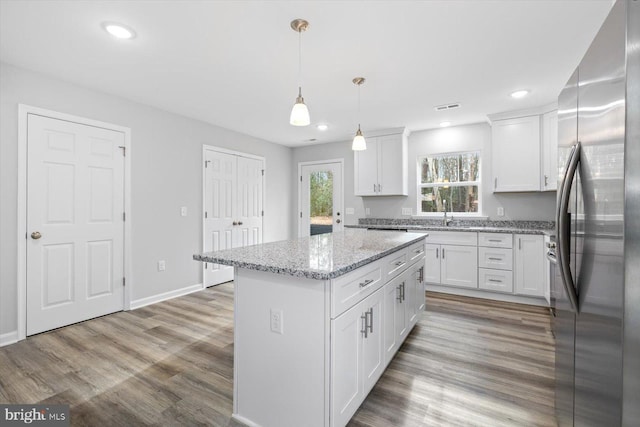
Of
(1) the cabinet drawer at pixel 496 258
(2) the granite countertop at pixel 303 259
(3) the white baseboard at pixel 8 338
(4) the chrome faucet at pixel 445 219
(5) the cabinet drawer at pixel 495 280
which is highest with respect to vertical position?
(4) the chrome faucet at pixel 445 219

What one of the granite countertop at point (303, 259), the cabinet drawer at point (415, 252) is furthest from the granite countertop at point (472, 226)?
the granite countertop at point (303, 259)

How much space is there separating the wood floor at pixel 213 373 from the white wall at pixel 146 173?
68 centimetres

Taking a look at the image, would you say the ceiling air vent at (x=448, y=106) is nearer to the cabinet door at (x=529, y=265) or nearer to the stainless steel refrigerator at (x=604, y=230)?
the cabinet door at (x=529, y=265)

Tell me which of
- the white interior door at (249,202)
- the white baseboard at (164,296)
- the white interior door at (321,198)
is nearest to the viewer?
the white baseboard at (164,296)

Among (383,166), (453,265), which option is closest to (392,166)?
(383,166)

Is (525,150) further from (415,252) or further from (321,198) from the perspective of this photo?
(321,198)

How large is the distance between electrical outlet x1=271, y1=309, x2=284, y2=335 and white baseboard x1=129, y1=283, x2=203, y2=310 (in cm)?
280

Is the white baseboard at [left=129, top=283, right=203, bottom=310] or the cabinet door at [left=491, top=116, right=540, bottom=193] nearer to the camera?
the white baseboard at [left=129, top=283, right=203, bottom=310]

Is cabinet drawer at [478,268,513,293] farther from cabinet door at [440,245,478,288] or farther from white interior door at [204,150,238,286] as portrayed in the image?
white interior door at [204,150,238,286]

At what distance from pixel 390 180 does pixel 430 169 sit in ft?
2.31

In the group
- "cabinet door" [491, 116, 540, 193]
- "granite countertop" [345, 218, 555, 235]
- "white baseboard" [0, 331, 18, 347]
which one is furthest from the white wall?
"cabinet door" [491, 116, 540, 193]

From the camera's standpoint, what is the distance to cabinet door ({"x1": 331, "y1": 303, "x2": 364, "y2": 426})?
1448 millimetres

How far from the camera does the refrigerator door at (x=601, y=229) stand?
2.74 feet

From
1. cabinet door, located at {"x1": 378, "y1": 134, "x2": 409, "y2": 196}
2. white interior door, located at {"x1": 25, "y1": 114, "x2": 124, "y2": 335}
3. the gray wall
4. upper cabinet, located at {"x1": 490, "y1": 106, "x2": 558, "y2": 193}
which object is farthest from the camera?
cabinet door, located at {"x1": 378, "y1": 134, "x2": 409, "y2": 196}
